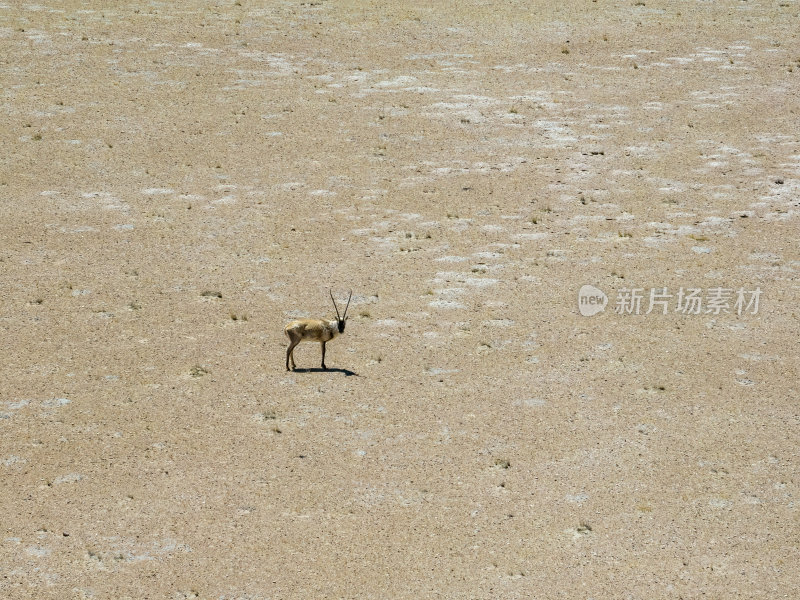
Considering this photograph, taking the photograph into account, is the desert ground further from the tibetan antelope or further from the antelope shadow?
the tibetan antelope

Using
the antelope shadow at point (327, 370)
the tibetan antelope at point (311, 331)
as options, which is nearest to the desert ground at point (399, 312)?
the antelope shadow at point (327, 370)

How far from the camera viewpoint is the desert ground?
1310 centimetres

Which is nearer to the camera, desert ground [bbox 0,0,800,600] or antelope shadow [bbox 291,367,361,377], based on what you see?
desert ground [bbox 0,0,800,600]

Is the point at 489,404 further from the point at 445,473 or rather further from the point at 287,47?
the point at 287,47

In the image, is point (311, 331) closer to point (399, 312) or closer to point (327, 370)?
point (327, 370)

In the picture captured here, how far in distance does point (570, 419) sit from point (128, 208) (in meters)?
11.2

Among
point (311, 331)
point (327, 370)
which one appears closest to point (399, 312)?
point (327, 370)

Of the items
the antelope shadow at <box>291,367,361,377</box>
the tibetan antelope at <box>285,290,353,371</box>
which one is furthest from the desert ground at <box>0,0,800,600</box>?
the tibetan antelope at <box>285,290,353,371</box>

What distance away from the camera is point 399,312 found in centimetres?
1891

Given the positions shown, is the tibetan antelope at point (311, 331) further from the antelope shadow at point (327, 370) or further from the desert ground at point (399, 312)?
the desert ground at point (399, 312)

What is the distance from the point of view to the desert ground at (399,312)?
43.0 ft

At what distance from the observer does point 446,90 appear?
2984 centimetres

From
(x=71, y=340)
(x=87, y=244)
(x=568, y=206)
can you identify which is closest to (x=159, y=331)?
(x=71, y=340)

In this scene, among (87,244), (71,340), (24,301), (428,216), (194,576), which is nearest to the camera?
(194,576)
